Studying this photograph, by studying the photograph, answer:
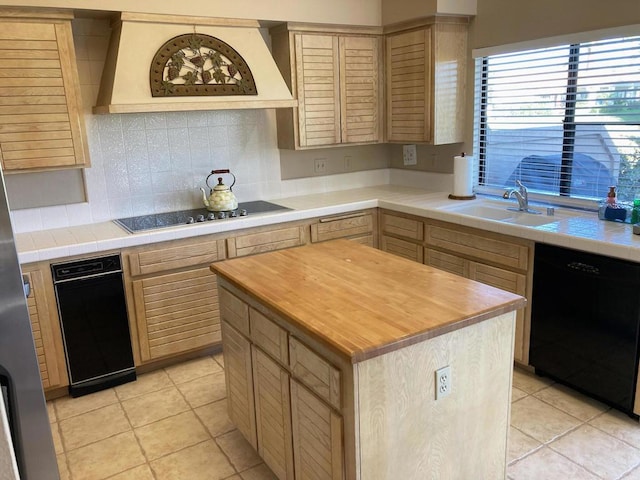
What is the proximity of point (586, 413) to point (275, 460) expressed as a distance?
5.47ft

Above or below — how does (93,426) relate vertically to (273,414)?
below

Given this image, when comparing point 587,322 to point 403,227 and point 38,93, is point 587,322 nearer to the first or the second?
point 403,227

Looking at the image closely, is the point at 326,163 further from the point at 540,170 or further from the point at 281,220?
the point at 540,170

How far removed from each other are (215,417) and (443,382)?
1544mm

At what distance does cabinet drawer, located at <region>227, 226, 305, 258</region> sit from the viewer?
11.0 feet

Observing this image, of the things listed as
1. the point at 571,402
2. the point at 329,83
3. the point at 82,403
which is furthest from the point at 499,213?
the point at 82,403

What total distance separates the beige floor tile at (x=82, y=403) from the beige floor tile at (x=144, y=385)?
54mm

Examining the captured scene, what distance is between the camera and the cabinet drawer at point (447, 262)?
3.32m

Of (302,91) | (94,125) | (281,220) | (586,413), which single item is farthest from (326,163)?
(586,413)

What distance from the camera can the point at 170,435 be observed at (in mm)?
2652

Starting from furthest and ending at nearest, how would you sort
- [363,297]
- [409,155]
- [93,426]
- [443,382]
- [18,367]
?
[409,155] < [93,426] < [363,297] < [443,382] < [18,367]

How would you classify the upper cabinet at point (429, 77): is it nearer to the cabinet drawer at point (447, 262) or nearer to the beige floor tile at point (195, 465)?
the cabinet drawer at point (447, 262)

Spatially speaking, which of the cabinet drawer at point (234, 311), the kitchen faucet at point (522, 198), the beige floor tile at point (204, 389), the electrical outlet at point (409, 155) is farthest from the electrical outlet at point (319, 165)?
the cabinet drawer at point (234, 311)

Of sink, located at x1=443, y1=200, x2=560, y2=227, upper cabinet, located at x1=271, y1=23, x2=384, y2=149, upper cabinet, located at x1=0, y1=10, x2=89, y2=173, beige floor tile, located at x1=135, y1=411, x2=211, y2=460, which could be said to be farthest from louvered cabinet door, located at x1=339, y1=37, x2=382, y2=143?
beige floor tile, located at x1=135, y1=411, x2=211, y2=460
